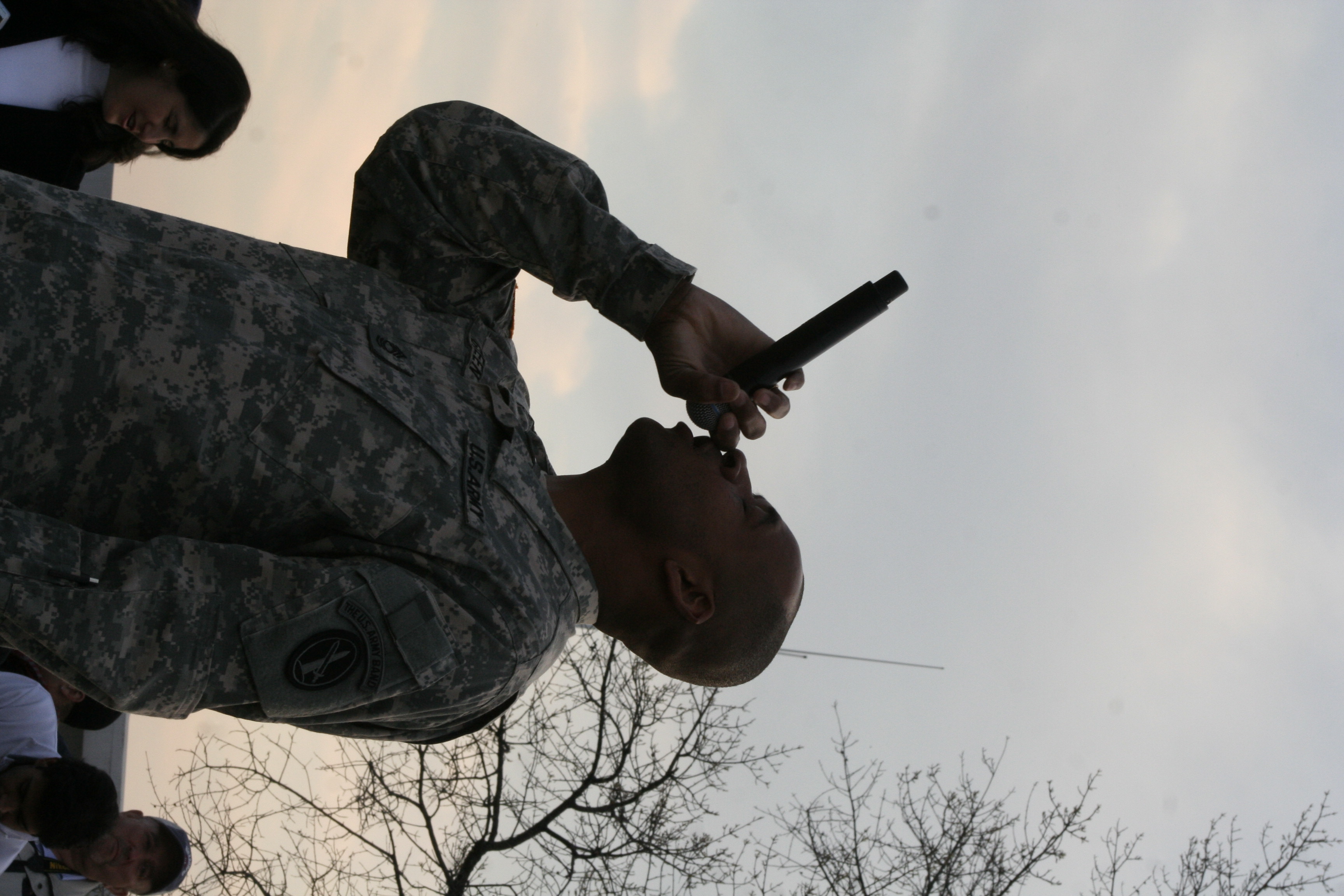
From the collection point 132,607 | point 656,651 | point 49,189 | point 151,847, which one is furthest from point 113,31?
point 151,847

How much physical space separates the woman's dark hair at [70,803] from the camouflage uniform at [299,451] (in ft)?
9.33

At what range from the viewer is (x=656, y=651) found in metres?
2.79

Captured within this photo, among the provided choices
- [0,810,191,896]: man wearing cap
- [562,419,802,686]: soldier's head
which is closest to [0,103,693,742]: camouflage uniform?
[562,419,802,686]: soldier's head

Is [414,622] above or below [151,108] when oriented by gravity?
below

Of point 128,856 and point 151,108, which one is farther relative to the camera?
point 128,856

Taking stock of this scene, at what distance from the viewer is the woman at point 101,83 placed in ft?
10.0

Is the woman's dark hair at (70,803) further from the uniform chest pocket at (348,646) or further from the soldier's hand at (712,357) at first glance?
the soldier's hand at (712,357)

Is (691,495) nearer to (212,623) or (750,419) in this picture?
Result: (750,419)

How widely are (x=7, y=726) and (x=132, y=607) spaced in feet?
11.6

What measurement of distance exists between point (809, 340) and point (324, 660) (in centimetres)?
129

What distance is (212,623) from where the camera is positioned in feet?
5.76

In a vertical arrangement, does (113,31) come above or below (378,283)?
above

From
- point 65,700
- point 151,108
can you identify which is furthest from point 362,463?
point 65,700

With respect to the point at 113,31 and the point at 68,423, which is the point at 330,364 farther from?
the point at 113,31
